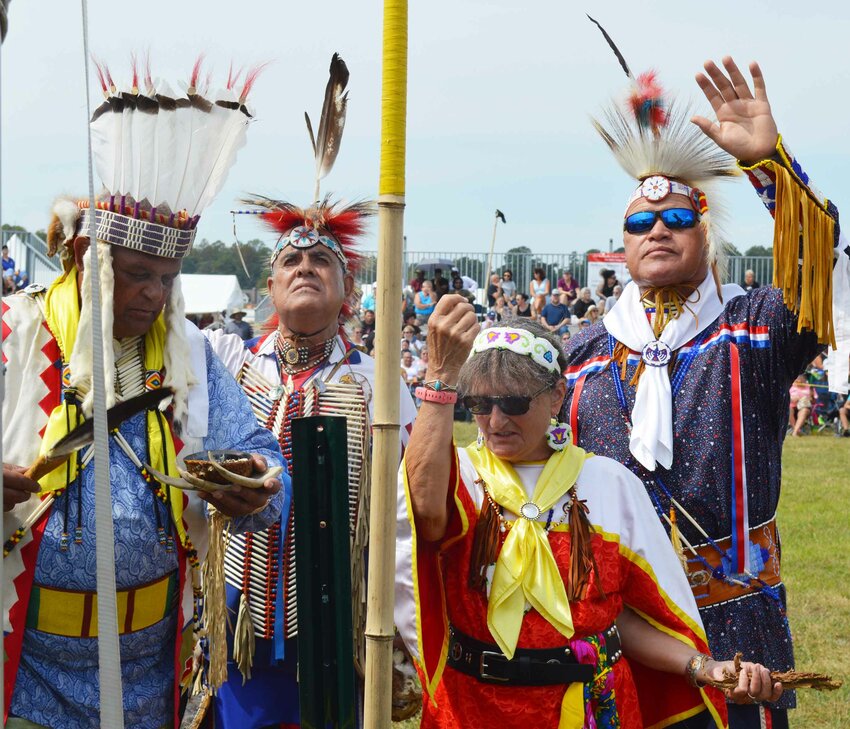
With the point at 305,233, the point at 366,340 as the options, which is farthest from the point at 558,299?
the point at 305,233

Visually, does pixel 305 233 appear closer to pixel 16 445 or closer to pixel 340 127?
pixel 340 127

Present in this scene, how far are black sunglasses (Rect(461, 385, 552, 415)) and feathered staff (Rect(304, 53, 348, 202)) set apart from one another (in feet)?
4.64

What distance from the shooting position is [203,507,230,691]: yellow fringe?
2.57 metres

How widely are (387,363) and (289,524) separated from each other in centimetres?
172

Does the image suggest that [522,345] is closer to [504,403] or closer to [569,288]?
[504,403]

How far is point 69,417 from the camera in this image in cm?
243

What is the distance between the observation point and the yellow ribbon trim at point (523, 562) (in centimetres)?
255

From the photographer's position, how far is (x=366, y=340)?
16078mm

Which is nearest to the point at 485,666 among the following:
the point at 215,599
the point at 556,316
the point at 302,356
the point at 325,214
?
the point at 215,599

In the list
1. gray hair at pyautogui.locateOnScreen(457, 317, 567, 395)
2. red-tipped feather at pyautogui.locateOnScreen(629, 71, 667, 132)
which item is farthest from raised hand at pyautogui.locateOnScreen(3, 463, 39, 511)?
red-tipped feather at pyautogui.locateOnScreen(629, 71, 667, 132)

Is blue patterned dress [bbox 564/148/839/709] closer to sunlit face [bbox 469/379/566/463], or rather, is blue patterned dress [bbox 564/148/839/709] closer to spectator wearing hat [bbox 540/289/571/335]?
sunlit face [bbox 469/379/566/463]

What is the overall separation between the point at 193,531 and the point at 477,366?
75cm

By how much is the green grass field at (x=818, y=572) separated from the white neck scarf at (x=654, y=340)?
1.83 m

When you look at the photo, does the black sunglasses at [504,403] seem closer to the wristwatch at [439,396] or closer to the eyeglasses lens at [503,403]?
the eyeglasses lens at [503,403]
